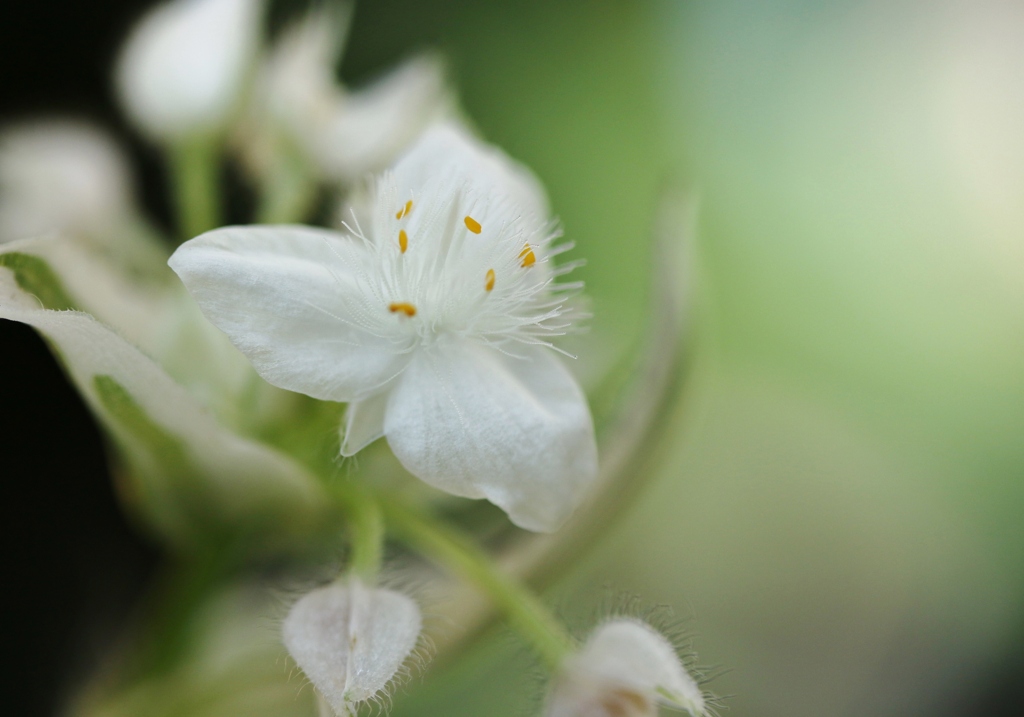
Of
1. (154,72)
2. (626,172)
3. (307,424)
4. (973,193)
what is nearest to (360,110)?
(154,72)

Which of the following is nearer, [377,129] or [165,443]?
[165,443]

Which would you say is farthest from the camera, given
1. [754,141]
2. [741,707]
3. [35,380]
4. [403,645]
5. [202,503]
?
[754,141]

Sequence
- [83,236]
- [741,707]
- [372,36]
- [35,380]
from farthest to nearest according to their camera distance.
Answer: [372,36] < [741,707] < [35,380] < [83,236]

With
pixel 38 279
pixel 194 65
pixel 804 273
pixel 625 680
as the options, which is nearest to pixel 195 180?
pixel 194 65

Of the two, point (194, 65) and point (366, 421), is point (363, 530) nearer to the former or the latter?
point (366, 421)

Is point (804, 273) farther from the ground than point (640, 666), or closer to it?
farther from the ground

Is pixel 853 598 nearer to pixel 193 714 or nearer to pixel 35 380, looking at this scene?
pixel 193 714
